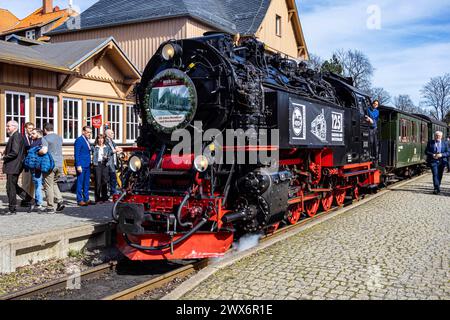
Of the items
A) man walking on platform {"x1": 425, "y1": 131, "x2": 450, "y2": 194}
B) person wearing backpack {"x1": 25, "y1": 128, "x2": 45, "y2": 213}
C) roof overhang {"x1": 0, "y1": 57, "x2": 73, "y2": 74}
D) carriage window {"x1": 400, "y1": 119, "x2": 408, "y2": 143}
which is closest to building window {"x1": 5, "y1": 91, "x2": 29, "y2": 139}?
roof overhang {"x1": 0, "y1": 57, "x2": 73, "y2": 74}

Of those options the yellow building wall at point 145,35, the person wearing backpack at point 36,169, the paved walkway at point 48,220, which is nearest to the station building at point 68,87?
the person wearing backpack at point 36,169

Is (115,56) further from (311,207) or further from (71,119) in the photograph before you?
(311,207)

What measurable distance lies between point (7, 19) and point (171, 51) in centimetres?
5256

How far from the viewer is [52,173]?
830 cm

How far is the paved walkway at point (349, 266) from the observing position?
4586 millimetres

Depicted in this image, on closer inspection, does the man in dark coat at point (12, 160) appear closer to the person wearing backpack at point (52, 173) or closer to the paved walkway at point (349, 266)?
the person wearing backpack at point (52, 173)

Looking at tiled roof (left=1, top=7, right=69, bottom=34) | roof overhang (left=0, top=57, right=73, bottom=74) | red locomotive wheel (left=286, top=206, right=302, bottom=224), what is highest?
tiled roof (left=1, top=7, right=69, bottom=34)

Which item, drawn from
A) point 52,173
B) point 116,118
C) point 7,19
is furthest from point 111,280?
point 7,19

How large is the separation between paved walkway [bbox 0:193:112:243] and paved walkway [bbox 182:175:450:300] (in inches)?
115

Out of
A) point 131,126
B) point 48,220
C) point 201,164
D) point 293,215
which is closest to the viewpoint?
point 201,164

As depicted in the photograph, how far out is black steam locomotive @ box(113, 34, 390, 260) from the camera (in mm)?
5695

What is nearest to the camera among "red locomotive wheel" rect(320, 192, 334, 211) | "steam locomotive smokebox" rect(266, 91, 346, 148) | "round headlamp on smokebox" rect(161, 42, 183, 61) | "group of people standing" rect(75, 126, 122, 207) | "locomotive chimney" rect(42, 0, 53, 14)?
"round headlamp on smokebox" rect(161, 42, 183, 61)

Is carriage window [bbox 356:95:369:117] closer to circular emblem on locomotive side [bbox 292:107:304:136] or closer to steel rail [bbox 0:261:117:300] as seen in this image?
circular emblem on locomotive side [bbox 292:107:304:136]

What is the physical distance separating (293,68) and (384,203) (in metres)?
4.38
